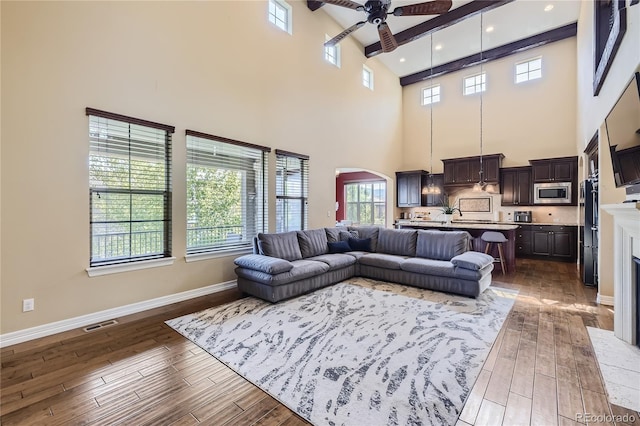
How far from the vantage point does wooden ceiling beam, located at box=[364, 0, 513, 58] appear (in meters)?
6.12

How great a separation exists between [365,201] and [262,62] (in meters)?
7.40

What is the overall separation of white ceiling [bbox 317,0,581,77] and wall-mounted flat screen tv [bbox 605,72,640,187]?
501 cm

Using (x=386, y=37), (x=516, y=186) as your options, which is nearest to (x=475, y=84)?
(x=516, y=186)

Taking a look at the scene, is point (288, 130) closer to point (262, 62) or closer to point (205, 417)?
point (262, 62)

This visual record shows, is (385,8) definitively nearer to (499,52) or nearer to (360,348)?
(360,348)

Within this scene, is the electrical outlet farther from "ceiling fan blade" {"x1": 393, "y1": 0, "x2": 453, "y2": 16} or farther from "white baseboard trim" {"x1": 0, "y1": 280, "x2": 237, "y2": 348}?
"ceiling fan blade" {"x1": 393, "y1": 0, "x2": 453, "y2": 16}

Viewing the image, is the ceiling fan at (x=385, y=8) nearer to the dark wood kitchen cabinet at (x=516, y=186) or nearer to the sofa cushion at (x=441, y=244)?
the sofa cushion at (x=441, y=244)

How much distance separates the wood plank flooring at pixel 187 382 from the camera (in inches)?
73.9

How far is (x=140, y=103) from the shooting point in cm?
376

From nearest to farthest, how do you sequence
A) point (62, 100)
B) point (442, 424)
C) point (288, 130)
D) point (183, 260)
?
point (442, 424) → point (62, 100) → point (183, 260) → point (288, 130)

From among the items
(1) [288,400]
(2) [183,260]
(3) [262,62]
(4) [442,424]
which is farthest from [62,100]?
(4) [442,424]

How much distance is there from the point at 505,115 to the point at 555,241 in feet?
12.2

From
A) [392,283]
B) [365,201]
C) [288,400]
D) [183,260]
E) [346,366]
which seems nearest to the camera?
[288,400]

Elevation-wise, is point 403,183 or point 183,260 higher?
point 403,183
